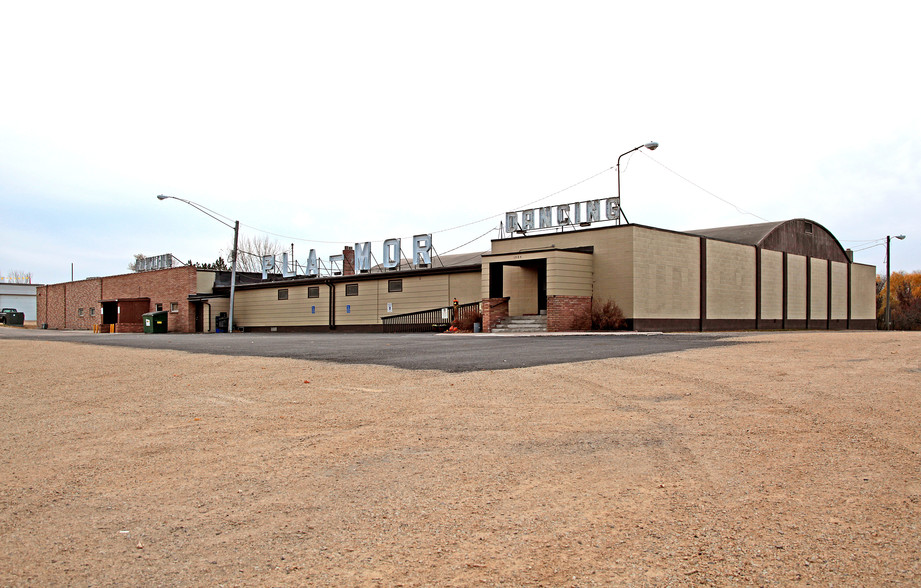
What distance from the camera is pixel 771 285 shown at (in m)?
37.0

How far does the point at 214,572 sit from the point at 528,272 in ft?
99.9

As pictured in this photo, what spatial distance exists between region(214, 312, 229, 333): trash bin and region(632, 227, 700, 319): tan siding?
31.5m

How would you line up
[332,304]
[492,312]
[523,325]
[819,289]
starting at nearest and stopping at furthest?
[523,325] → [492,312] → [819,289] → [332,304]

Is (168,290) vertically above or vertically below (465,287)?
above

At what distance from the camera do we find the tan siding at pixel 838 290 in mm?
43688

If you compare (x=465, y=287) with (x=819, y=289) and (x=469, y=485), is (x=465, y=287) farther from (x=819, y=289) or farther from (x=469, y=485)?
(x=469, y=485)

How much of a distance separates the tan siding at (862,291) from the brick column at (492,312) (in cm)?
2848

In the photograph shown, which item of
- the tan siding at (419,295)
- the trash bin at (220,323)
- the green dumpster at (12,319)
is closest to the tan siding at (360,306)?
the tan siding at (419,295)

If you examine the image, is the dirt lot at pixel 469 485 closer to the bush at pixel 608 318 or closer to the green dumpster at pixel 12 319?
the bush at pixel 608 318

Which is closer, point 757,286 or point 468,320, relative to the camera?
point 468,320

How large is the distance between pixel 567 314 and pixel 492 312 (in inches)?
147

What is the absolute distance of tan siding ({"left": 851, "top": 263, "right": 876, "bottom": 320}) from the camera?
46.5 metres

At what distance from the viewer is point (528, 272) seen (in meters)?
33.4

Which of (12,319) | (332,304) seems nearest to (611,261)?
(332,304)
